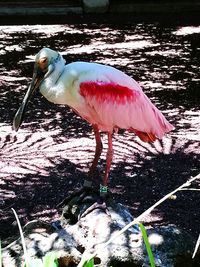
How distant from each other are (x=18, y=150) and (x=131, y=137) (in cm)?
128

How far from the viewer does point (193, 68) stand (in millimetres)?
9805

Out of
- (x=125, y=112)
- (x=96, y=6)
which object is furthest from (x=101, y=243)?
(x=96, y=6)

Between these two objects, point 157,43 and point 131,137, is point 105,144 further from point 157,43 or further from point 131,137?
point 157,43

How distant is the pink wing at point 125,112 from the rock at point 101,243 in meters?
0.93

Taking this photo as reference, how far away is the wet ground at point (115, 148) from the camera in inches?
191

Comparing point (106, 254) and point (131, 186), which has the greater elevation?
point (106, 254)

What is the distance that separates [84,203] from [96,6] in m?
13.4

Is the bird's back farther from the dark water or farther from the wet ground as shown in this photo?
the dark water

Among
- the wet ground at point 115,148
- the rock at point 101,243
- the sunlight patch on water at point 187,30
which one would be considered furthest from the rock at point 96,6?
the rock at point 101,243

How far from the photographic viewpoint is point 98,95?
13.5 feet

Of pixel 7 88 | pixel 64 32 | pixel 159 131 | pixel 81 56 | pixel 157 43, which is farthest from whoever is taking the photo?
pixel 64 32

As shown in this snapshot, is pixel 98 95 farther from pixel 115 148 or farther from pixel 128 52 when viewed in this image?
pixel 128 52

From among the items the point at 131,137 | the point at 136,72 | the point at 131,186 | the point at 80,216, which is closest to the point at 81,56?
the point at 136,72

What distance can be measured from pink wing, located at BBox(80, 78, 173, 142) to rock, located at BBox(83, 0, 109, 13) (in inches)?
503
